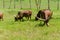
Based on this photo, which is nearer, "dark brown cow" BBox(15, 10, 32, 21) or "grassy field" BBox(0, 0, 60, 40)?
"grassy field" BBox(0, 0, 60, 40)

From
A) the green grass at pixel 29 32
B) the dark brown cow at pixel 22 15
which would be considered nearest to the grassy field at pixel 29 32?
the green grass at pixel 29 32

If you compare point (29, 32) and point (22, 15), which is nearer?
point (29, 32)

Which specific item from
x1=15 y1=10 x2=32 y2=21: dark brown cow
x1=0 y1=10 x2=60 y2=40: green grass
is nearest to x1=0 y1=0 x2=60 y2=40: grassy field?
x1=0 y1=10 x2=60 y2=40: green grass

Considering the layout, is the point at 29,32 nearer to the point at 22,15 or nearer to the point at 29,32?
the point at 29,32

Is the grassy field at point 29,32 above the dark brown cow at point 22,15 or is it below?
below

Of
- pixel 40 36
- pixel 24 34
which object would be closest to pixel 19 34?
pixel 24 34

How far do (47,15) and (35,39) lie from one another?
738 centimetres

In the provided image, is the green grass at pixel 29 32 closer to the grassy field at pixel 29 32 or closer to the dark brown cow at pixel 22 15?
the grassy field at pixel 29 32

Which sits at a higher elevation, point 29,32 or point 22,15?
point 22,15

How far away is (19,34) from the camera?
20.3 m

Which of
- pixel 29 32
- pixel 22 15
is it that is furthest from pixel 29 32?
pixel 22 15

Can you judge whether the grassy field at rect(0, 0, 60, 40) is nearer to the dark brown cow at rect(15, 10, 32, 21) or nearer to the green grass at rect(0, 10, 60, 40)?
the green grass at rect(0, 10, 60, 40)

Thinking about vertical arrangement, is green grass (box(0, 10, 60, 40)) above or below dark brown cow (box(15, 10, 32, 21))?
below

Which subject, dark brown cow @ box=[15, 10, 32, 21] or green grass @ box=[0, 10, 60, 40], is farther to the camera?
dark brown cow @ box=[15, 10, 32, 21]
